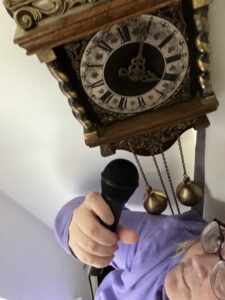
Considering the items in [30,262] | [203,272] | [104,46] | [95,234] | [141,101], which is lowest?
[30,262]

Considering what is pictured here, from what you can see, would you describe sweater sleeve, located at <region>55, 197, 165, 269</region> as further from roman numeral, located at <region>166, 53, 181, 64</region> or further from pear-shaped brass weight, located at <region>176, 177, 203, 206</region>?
roman numeral, located at <region>166, 53, 181, 64</region>

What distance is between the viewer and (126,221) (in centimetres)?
79

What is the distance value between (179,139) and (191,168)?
0.12 metres

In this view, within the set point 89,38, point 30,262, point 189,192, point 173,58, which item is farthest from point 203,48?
point 30,262

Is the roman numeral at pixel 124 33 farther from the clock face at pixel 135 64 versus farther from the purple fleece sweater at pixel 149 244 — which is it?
the purple fleece sweater at pixel 149 244

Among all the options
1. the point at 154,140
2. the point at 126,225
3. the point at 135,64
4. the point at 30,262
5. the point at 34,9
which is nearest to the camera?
the point at 34,9

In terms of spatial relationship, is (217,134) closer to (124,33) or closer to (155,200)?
(155,200)

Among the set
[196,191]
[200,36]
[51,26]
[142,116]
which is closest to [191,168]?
[196,191]

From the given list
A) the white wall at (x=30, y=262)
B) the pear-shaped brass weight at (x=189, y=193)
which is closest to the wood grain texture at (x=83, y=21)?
the pear-shaped brass weight at (x=189, y=193)

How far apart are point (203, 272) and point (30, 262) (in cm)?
47

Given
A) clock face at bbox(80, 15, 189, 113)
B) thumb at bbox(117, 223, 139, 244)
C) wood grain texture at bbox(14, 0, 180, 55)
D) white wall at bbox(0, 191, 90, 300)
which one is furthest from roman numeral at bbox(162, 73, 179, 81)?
white wall at bbox(0, 191, 90, 300)

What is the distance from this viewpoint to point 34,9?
0.45m

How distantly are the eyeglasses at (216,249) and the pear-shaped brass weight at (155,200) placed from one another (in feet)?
0.31

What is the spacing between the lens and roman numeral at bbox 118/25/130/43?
1.67ft
